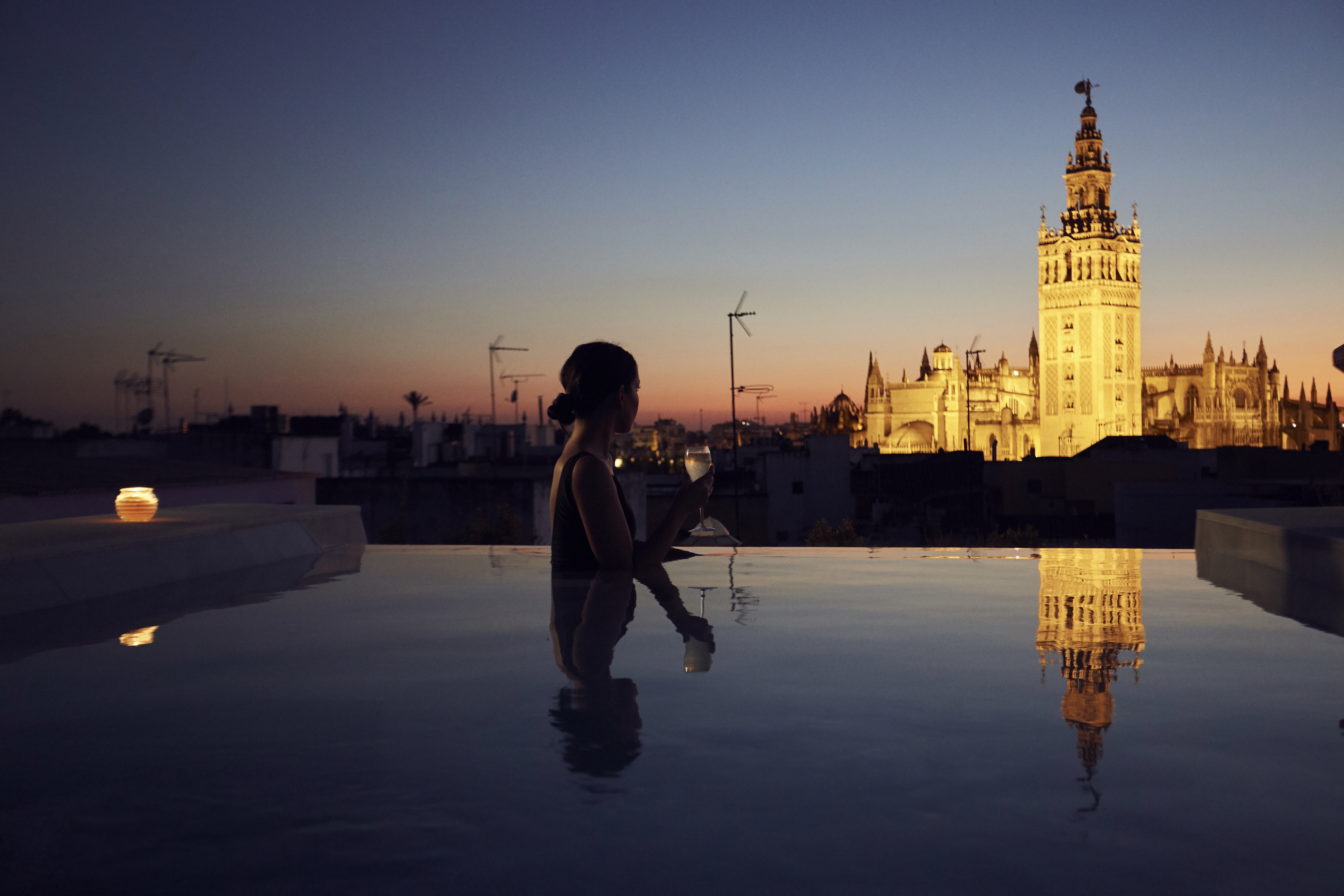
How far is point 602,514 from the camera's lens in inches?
156

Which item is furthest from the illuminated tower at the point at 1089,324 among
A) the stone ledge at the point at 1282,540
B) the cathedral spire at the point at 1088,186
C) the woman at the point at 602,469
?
the woman at the point at 602,469

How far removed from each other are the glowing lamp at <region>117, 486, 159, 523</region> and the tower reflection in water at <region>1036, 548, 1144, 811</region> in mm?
5003

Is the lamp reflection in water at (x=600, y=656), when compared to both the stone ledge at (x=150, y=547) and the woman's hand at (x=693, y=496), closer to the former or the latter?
the woman's hand at (x=693, y=496)

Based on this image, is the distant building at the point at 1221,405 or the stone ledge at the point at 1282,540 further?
the distant building at the point at 1221,405

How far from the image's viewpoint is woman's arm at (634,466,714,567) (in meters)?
3.94

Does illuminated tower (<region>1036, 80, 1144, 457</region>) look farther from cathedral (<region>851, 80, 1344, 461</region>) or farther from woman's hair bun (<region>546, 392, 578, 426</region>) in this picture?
woman's hair bun (<region>546, 392, 578, 426</region>)

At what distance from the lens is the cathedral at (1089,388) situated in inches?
3081

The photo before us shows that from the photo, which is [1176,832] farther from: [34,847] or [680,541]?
[680,541]

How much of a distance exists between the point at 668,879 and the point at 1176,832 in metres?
0.82

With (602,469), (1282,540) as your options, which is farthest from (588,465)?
(1282,540)

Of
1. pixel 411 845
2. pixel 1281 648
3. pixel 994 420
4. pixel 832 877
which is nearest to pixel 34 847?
pixel 411 845

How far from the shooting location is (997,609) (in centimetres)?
405

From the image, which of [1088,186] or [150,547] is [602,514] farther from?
[1088,186]

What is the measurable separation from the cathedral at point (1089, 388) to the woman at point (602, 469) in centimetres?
7506
